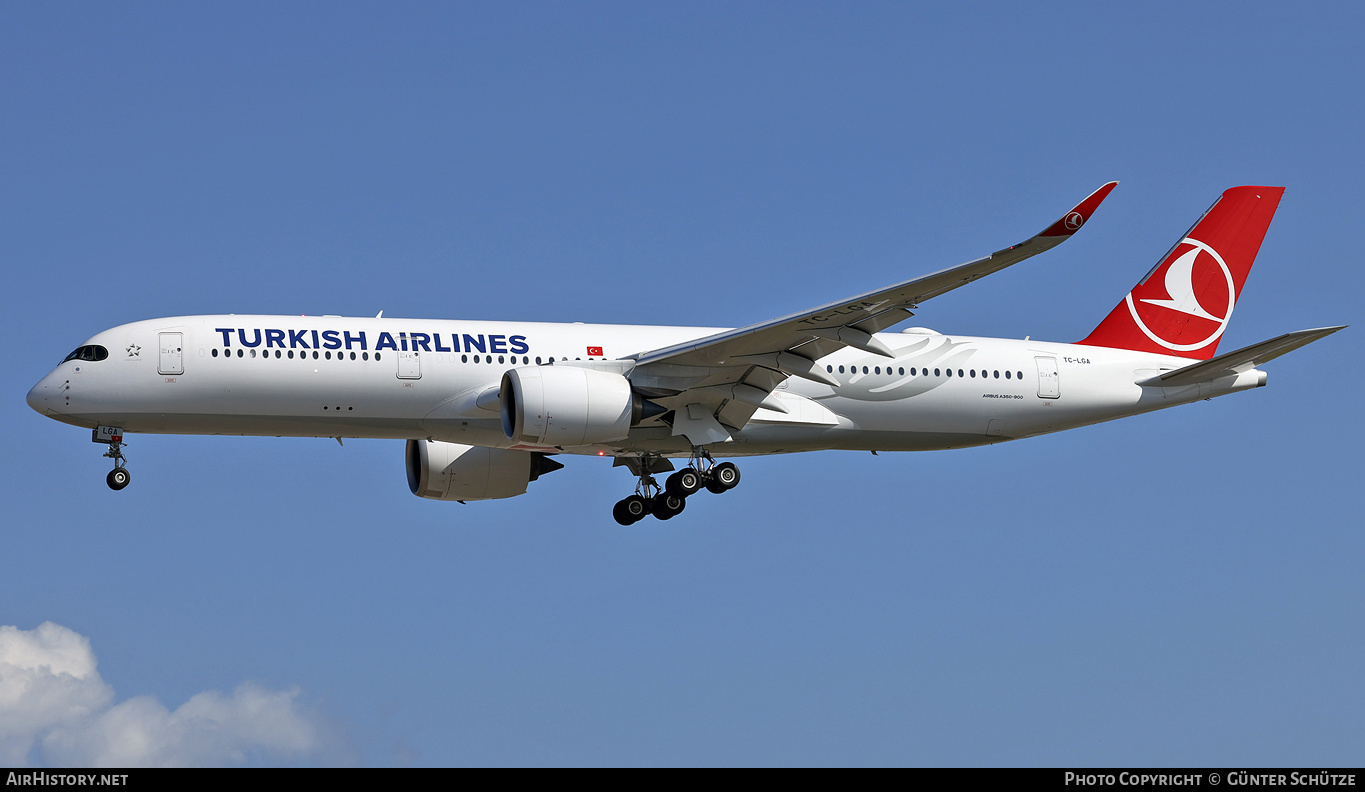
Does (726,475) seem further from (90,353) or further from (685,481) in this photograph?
(90,353)

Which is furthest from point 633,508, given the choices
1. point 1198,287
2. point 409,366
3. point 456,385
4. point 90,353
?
point 1198,287

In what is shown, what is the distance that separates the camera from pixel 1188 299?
124 feet

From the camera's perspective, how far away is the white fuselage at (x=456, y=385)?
30344mm

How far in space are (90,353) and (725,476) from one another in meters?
13.3

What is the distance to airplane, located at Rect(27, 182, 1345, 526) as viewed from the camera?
99.2ft

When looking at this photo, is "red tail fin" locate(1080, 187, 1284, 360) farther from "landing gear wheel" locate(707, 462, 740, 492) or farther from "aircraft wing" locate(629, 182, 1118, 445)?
"landing gear wheel" locate(707, 462, 740, 492)
